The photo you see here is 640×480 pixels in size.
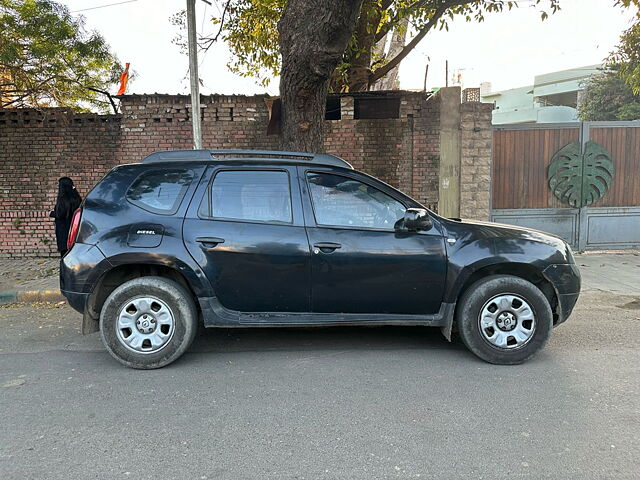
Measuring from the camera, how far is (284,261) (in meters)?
4.22

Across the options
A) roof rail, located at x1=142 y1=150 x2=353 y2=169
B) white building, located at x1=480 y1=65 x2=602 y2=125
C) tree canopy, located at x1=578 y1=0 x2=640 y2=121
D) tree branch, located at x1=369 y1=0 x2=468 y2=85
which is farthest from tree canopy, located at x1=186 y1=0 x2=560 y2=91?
white building, located at x1=480 y1=65 x2=602 y2=125

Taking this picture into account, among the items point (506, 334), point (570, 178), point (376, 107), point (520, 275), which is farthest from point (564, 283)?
point (570, 178)

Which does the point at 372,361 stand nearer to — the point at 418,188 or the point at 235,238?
the point at 235,238

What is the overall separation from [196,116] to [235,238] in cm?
355

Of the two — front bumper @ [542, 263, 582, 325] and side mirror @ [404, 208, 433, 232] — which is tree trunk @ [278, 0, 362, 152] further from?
front bumper @ [542, 263, 582, 325]

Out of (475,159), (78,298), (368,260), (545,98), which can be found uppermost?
(545,98)

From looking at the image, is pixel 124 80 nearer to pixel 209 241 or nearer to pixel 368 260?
pixel 209 241

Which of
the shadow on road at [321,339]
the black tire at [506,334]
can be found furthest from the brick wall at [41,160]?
the black tire at [506,334]

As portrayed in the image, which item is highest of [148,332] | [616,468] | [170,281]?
[170,281]

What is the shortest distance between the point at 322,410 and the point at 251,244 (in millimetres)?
1522

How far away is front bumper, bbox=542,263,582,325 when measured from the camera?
4.35 metres

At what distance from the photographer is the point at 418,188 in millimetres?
9289

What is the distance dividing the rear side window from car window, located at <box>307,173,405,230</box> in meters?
1.15

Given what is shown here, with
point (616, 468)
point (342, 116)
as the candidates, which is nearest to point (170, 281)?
point (616, 468)
